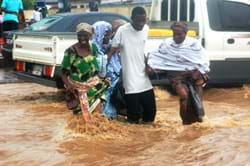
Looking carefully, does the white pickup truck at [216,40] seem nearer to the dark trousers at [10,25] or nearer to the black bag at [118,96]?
the black bag at [118,96]

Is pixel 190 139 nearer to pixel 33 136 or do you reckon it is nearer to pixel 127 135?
pixel 127 135

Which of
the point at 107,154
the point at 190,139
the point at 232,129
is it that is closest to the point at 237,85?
the point at 232,129

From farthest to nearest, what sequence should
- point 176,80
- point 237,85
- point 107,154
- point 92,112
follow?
1. point 237,85
2. point 176,80
3. point 92,112
4. point 107,154

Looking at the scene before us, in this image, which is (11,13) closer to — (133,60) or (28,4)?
(133,60)

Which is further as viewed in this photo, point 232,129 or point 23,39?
point 23,39

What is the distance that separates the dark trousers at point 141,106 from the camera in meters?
7.61

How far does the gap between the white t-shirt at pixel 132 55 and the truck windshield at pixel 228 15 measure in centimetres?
348

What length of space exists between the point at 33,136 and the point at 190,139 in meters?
1.97

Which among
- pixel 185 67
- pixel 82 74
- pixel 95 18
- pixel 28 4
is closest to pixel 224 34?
pixel 95 18

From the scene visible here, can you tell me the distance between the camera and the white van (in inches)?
421

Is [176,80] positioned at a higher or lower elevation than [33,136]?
higher

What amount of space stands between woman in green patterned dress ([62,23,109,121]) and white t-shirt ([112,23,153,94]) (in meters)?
0.55

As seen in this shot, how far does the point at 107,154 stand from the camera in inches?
259

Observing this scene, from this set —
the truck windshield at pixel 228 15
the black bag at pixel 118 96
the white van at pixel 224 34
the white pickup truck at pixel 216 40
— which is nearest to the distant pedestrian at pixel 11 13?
the white pickup truck at pixel 216 40
